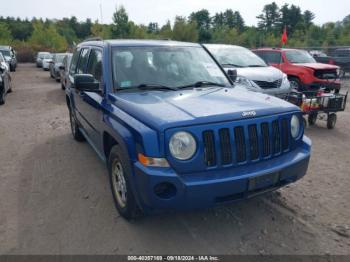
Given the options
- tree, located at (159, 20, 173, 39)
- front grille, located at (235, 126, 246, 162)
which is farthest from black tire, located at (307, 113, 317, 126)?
tree, located at (159, 20, 173, 39)

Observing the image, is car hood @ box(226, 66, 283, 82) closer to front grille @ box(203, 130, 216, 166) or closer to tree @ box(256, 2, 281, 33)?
front grille @ box(203, 130, 216, 166)

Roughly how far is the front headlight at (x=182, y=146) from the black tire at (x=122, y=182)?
50 cm

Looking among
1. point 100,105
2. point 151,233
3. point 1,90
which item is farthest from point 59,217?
point 1,90

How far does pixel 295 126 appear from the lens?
3648mm

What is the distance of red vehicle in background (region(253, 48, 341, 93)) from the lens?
11906 millimetres

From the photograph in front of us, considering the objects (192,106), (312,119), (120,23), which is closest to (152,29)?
(120,23)

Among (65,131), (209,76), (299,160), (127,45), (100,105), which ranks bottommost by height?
(65,131)

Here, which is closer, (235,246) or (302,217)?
(235,246)

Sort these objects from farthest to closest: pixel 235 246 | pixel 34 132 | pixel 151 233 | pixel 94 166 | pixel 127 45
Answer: pixel 34 132 < pixel 94 166 < pixel 127 45 < pixel 151 233 < pixel 235 246

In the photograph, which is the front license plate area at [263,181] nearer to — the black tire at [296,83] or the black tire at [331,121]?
the black tire at [331,121]

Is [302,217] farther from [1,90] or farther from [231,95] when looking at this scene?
[1,90]

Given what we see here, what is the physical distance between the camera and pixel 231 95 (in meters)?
3.91

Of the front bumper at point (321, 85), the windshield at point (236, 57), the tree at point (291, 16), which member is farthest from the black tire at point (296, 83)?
the tree at point (291, 16)

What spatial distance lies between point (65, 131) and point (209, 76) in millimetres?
4517
